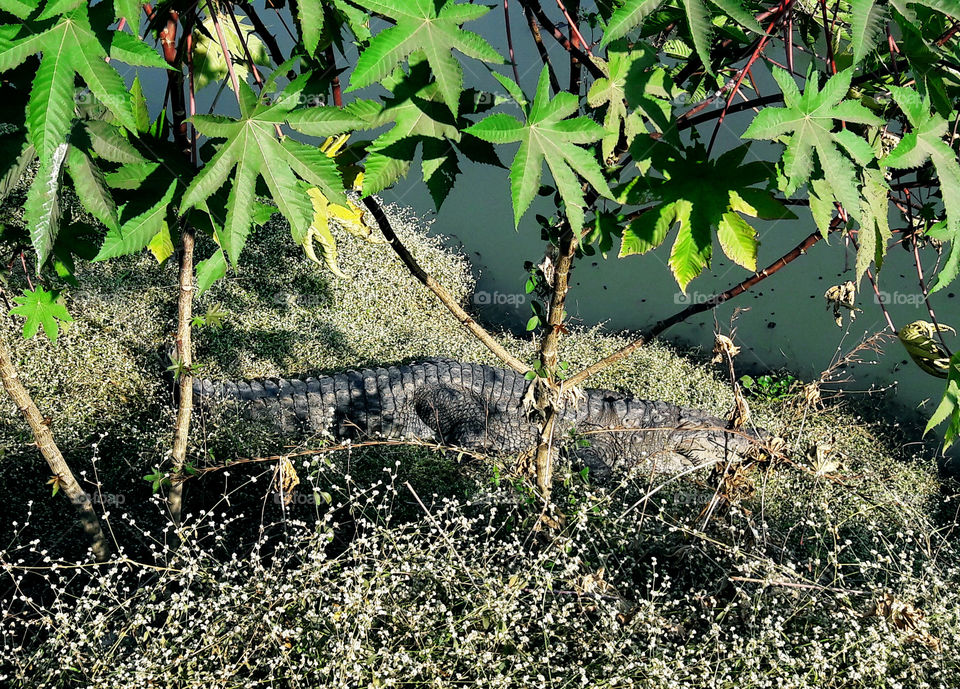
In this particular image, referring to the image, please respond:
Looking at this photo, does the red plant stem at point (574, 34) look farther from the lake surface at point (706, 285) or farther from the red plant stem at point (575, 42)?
the lake surface at point (706, 285)

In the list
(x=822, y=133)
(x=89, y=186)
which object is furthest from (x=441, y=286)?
(x=822, y=133)

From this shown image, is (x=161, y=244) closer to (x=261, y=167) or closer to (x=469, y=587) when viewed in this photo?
(x=261, y=167)

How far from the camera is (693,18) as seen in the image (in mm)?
1109

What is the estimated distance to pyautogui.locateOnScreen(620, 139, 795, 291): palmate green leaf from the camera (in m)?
1.33

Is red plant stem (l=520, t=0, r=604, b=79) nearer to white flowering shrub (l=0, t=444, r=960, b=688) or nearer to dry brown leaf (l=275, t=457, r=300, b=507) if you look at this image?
white flowering shrub (l=0, t=444, r=960, b=688)

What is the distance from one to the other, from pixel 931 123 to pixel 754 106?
33 cm

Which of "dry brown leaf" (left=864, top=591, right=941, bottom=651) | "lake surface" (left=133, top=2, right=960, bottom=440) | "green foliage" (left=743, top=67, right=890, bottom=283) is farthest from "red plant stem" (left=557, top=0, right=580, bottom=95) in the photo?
"lake surface" (left=133, top=2, right=960, bottom=440)

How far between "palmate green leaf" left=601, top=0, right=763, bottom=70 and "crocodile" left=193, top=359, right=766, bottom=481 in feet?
11.1

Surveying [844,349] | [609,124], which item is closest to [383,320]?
[844,349]

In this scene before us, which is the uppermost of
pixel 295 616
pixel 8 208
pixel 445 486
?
pixel 8 208

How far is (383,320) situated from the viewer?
6.00 m

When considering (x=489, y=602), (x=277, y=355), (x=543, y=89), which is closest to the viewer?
(x=543, y=89)

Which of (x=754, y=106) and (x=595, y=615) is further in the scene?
(x=595, y=615)

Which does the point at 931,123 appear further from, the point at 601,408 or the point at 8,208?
the point at 8,208
